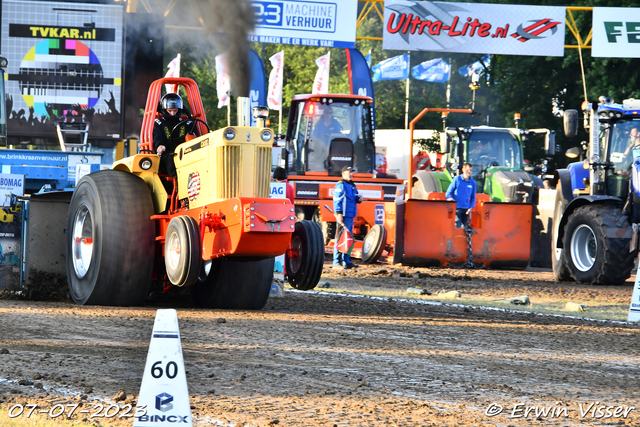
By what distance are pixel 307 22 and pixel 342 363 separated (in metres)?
16.6

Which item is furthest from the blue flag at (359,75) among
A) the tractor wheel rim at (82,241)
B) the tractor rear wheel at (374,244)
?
the tractor wheel rim at (82,241)

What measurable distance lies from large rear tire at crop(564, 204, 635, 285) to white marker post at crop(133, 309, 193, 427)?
10671 mm

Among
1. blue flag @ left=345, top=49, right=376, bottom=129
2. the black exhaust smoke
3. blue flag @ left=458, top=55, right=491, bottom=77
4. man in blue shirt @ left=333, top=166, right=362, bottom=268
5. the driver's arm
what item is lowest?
man in blue shirt @ left=333, top=166, right=362, bottom=268

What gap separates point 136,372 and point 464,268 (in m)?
11.9

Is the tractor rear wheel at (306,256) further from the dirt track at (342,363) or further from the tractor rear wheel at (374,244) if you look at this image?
the tractor rear wheel at (374,244)

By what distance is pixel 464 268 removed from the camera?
55.4ft

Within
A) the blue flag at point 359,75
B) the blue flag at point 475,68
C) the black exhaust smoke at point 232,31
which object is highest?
the blue flag at point 475,68

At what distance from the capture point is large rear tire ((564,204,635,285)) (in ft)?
43.9

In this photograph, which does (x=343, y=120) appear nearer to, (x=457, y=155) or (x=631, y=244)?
(x=457, y=155)

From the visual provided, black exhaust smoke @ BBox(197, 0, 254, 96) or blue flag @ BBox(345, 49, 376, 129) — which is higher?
blue flag @ BBox(345, 49, 376, 129)

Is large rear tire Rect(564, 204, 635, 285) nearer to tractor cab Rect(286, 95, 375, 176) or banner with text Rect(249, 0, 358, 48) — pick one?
tractor cab Rect(286, 95, 375, 176)

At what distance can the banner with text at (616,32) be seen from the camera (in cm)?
2206

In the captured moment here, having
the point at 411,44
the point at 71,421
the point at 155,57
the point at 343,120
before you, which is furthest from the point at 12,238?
the point at 411,44

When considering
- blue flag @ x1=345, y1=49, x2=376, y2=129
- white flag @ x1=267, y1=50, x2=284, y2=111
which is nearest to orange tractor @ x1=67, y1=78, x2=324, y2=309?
blue flag @ x1=345, y1=49, x2=376, y2=129
